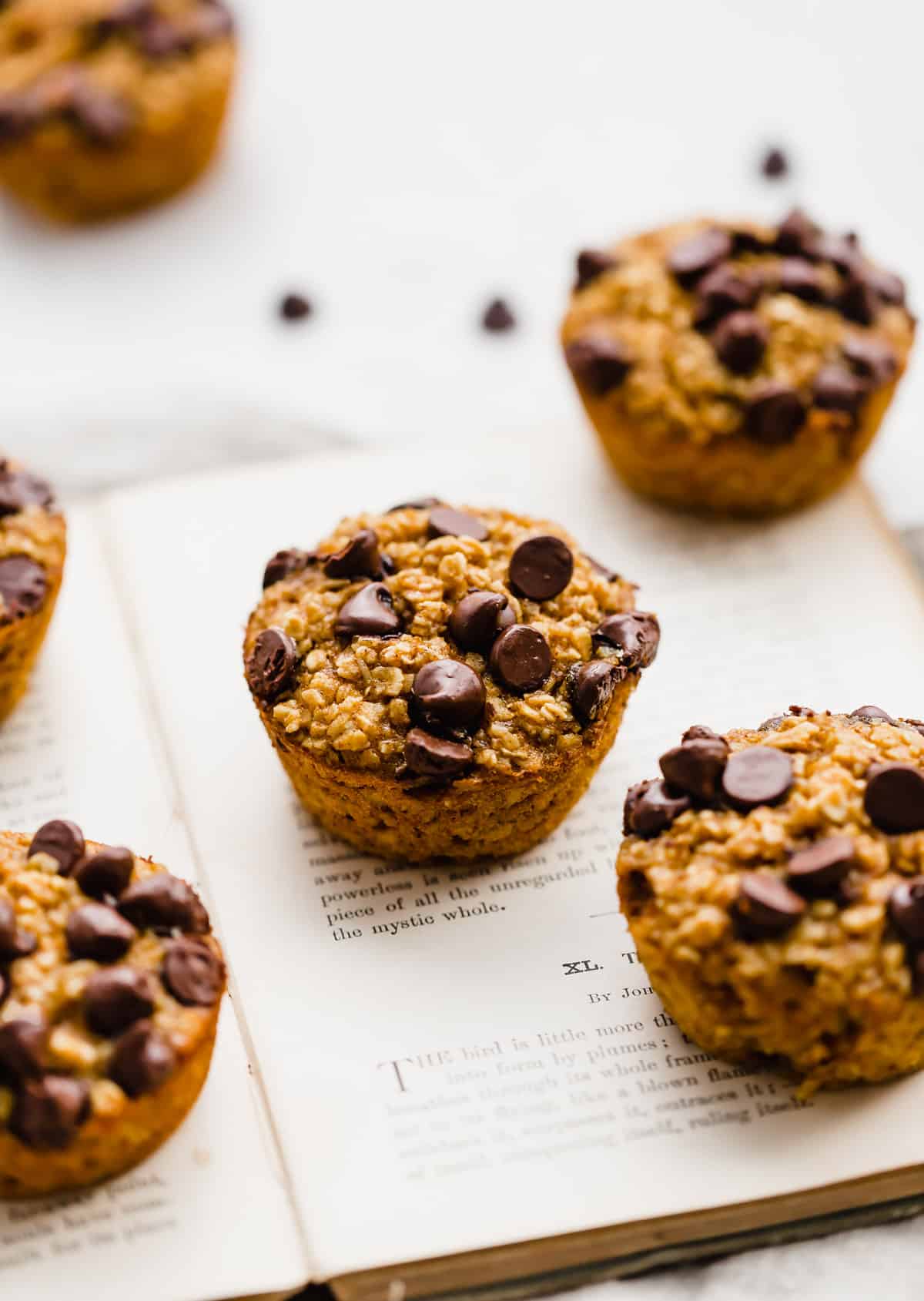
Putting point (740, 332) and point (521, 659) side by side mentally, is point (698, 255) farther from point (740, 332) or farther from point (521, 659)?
point (521, 659)

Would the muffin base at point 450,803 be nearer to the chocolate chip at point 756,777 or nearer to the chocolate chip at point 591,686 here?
the chocolate chip at point 591,686

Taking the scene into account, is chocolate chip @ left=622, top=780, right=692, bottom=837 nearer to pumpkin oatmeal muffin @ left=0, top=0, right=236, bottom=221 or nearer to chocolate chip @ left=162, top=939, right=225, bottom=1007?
chocolate chip @ left=162, top=939, right=225, bottom=1007

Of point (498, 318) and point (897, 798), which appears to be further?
point (498, 318)

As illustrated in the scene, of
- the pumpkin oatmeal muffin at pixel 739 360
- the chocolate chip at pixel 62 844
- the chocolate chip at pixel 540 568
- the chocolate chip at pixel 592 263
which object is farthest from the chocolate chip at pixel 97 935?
the chocolate chip at pixel 592 263

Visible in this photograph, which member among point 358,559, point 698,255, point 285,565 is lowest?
point 285,565

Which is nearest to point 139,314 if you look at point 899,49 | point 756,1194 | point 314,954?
point 314,954

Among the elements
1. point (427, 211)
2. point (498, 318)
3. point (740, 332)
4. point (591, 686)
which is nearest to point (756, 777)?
point (591, 686)

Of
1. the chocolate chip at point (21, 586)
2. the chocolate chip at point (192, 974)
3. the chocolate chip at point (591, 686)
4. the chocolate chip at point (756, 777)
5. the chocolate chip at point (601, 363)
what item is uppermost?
the chocolate chip at point (601, 363)

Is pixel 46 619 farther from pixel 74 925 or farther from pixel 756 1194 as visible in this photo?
pixel 756 1194
